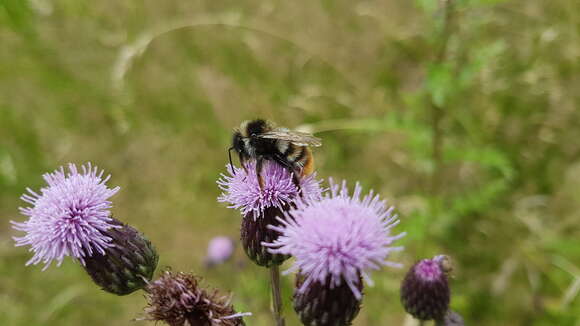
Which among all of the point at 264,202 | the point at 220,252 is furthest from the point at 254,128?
the point at 220,252

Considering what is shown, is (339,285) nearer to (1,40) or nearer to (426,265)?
(426,265)

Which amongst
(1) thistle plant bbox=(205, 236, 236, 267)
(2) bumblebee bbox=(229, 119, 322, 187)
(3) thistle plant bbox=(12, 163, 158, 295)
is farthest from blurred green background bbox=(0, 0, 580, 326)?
(3) thistle plant bbox=(12, 163, 158, 295)

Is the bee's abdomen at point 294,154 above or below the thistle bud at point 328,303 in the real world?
above

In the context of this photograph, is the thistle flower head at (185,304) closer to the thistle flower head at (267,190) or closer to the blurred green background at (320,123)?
the thistle flower head at (267,190)

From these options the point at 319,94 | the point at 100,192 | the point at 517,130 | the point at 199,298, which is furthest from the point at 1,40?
the point at 517,130

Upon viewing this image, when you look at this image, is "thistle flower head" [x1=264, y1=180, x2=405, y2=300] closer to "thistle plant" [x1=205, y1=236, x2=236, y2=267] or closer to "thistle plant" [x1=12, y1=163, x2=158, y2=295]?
"thistle plant" [x1=12, y1=163, x2=158, y2=295]

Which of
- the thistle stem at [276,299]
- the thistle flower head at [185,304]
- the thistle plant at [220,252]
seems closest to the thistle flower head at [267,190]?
the thistle stem at [276,299]
